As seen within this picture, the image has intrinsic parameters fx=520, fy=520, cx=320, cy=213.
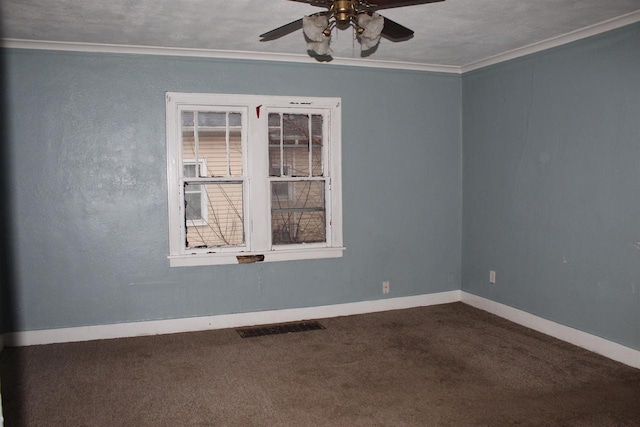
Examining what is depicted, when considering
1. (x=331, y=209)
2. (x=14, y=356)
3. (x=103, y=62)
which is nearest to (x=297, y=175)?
(x=331, y=209)

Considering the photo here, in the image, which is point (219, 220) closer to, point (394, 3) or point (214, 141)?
point (214, 141)

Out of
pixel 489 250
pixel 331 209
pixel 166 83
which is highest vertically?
pixel 166 83

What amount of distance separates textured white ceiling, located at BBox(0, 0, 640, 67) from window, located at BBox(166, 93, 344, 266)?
58 cm

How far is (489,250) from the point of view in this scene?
5.11 metres

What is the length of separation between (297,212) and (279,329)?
43.7 inches

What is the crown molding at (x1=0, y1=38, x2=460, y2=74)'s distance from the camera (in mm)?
4105

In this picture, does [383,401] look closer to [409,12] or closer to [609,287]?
[609,287]

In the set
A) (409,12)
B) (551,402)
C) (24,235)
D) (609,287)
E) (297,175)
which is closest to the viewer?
(551,402)

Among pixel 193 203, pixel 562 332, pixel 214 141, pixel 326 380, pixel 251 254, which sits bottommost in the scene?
pixel 326 380

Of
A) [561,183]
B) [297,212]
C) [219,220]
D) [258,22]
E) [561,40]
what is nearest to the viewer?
[258,22]

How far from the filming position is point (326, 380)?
3.51 meters

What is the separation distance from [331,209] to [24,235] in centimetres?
264

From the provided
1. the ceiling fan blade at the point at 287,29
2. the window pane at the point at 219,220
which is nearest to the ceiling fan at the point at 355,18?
the ceiling fan blade at the point at 287,29

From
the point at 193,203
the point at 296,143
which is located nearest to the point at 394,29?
the point at 296,143
